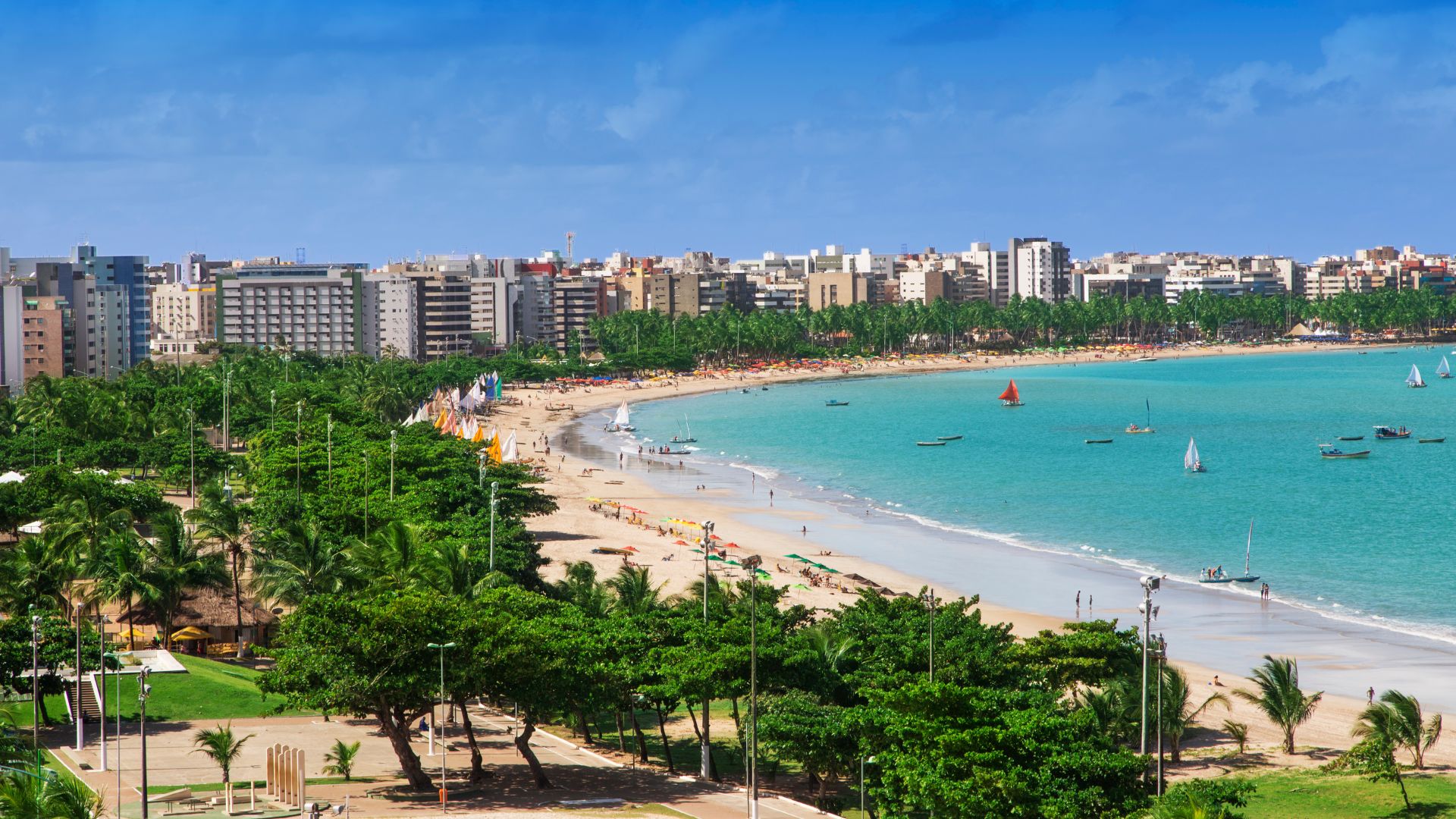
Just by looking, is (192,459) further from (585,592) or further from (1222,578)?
(1222,578)

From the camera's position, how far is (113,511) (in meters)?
56.8

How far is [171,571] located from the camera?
145 feet

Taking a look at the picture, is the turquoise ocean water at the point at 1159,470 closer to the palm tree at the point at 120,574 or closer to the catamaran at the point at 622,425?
the catamaran at the point at 622,425

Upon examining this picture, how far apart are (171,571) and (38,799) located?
78.2ft

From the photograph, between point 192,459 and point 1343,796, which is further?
point 192,459

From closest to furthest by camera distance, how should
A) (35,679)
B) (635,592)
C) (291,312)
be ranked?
(35,679) → (635,592) → (291,312)

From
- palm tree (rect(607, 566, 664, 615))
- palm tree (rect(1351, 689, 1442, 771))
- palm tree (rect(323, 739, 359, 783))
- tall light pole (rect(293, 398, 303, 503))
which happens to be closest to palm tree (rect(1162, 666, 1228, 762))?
palm tree (rect(1351, 689, 1442, 771))

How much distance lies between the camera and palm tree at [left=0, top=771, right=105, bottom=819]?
21.1m

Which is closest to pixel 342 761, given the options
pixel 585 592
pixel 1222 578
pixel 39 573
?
pixel 585 592

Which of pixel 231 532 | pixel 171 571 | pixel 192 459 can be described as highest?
pixel 192 459

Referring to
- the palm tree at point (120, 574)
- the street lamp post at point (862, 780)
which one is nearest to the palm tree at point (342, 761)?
the street lamp post at point (862, 780)

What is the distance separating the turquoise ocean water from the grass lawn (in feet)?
64.0

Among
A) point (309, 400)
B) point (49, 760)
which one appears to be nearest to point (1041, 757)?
point (49, 760)

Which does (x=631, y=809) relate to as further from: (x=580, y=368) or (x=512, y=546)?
(x=580, y=368)
